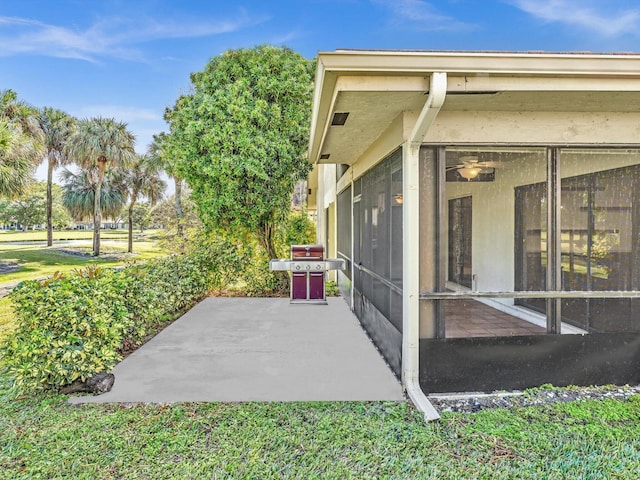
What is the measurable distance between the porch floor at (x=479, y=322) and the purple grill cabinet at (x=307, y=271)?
4641 mm

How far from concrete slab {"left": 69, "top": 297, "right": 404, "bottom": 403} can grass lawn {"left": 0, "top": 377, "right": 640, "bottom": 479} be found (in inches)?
10.1

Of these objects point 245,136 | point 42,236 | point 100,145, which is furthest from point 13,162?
point 42,236

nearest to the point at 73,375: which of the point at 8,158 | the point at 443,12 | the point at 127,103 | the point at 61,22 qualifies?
the point at 8,158

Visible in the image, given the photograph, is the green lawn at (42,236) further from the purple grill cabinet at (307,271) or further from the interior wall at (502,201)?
the interior wall at (502,201)

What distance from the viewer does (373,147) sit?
5375mm

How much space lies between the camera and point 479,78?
123 inches

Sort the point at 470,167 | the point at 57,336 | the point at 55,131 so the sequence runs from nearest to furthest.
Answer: the point at 57,336
the point at 470,167
the point at 55,131

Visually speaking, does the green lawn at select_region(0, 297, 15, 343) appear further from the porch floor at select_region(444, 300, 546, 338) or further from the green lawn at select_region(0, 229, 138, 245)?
the green lawn at select_region(0, 229, 138, 245)

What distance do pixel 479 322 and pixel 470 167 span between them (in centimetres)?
164

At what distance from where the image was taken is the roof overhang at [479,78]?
2.97 metres

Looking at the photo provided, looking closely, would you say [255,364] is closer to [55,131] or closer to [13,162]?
[13,162]

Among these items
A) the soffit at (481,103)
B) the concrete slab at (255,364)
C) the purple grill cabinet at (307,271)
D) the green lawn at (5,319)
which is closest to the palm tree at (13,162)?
the green lawn at (5,319)

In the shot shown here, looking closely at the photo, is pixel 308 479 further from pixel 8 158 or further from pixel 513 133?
pixel 8 158

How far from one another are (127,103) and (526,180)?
2599 centimetres
